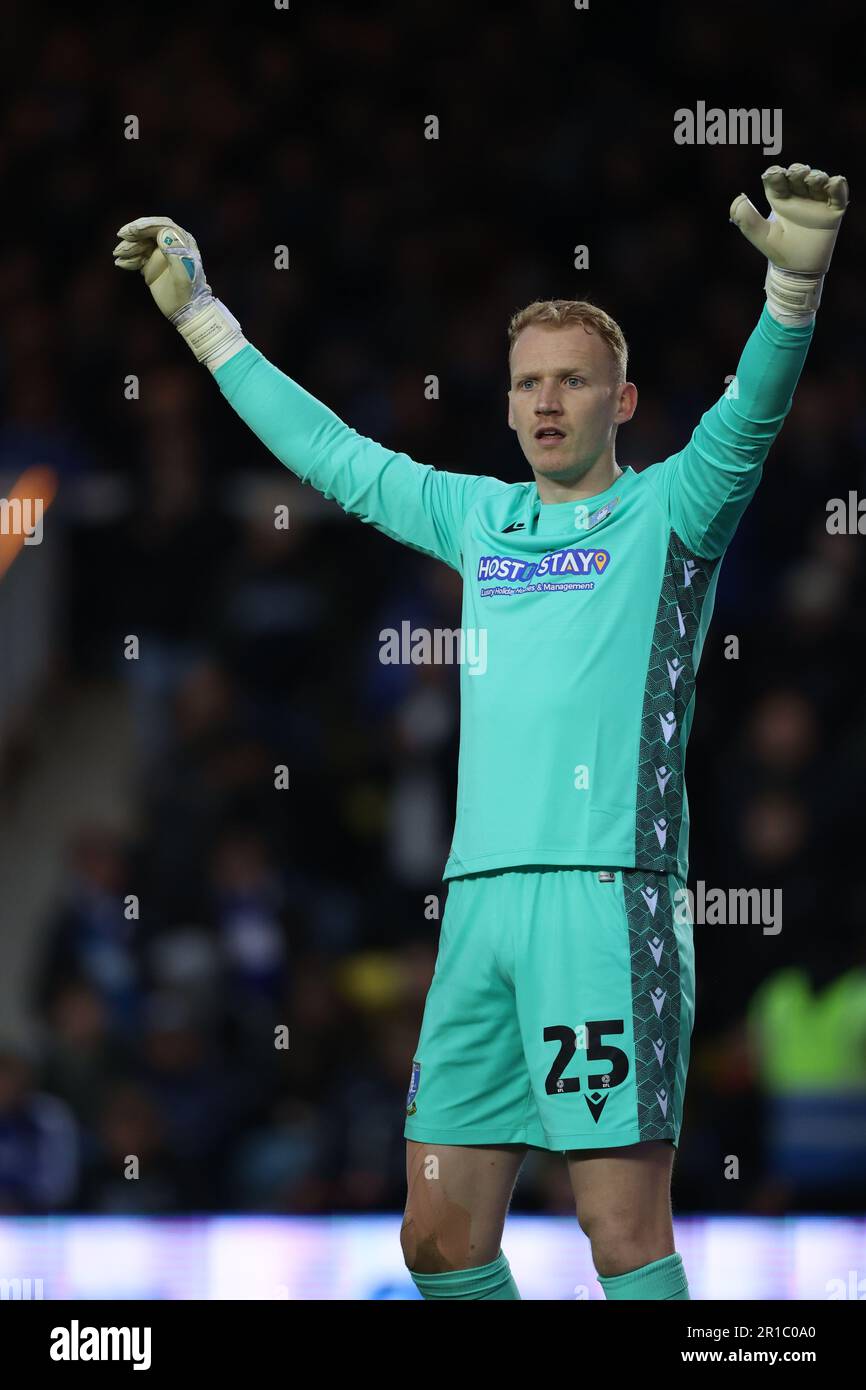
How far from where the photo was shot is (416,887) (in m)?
6.43

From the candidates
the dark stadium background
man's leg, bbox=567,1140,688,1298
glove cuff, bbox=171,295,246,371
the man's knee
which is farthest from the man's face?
the dark stadium background

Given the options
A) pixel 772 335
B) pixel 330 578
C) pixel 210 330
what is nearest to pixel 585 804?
pixel 772 335

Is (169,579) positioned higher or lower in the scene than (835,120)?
lower

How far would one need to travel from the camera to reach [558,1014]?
3.28 metres

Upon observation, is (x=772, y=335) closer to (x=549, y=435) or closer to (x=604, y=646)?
(x=549, y=435)

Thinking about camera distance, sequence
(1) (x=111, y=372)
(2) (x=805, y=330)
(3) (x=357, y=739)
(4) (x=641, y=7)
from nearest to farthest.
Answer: (2) (x=805, y=330) → (3) (x=357, y=739) → (1) (x=111, y=372) → (4) (x=641, y=7)

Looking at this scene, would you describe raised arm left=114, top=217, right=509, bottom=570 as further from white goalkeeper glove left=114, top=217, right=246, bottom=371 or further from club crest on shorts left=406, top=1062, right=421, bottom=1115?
club crest on shorts left=406, top=1062, right=421, bottom=1115

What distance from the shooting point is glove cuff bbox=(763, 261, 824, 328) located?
323 cm

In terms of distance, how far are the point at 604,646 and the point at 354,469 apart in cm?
66

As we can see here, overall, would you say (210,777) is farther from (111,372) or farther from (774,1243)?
(774,1243)

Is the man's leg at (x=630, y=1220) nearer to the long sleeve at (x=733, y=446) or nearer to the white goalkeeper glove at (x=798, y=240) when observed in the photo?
the long sleeve at (x=733, y=446)

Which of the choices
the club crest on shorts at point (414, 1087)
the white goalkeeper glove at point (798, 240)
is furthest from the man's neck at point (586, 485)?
the club crest on shorts at point (414, 1087)

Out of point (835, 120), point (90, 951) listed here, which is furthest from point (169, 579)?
point (835, 120)

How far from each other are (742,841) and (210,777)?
1.67 m
